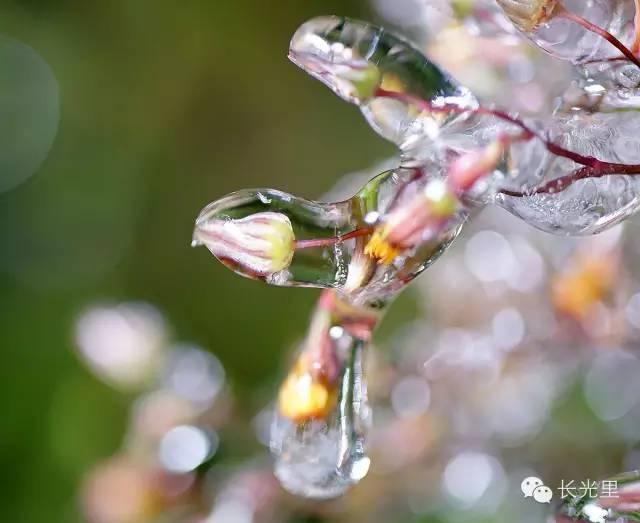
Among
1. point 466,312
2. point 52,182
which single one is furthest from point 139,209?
point 466,312

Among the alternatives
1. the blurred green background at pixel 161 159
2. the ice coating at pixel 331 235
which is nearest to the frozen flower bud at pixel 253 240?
the ice coating at pixel 331 235

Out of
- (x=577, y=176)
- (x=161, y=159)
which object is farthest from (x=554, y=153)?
(x=161, y=159)

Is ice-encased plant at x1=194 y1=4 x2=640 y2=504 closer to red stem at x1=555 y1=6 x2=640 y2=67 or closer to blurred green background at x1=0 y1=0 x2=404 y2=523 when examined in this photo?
red stem at x1=555 y1=6 x2=640 y2=67

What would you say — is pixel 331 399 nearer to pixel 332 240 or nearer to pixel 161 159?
pixel 332 240

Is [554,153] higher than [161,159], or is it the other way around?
[554,153]

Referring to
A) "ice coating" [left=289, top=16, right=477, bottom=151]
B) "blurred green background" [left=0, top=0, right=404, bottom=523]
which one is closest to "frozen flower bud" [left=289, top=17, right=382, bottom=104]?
"ice coating" [left=289, top=16, right=477, bottom=151]

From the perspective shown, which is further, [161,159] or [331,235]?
[161,159]

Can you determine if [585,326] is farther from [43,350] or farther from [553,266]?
[43,350]
